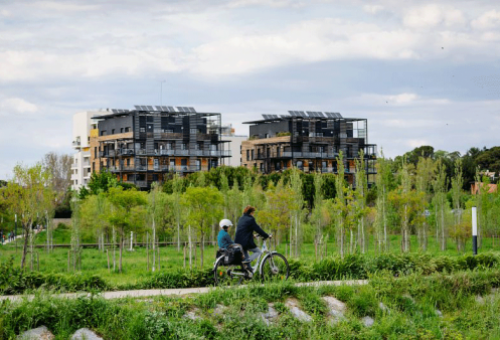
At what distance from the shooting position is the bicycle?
14171 mm

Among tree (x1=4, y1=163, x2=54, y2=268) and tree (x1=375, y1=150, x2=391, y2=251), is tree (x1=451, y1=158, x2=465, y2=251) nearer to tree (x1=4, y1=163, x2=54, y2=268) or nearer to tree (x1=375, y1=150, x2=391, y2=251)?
tree (x1=375, y1=150, x2=391, y2=251)

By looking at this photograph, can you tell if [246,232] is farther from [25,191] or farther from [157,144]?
[157,144]

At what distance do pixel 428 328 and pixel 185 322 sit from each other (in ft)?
16.7

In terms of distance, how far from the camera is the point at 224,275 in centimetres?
1427

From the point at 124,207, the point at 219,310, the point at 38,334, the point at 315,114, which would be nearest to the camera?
the point at 38,334

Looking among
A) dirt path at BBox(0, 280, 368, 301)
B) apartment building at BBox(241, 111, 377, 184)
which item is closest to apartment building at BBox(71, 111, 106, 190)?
apartment building at BBox(241, 111, 377, 184)

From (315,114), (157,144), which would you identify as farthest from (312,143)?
(157,144)

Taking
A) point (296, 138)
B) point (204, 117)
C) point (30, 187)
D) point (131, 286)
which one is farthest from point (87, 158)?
point (131, 286)

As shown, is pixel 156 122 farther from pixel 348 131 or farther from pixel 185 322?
pixel 185 322

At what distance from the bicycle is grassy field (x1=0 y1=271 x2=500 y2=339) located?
4.02 ft

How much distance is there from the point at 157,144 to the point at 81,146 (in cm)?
3739

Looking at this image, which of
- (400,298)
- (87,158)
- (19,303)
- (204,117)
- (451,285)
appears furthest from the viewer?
(87,158)

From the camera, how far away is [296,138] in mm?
87125

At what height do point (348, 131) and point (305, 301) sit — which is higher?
point (348, 131)
